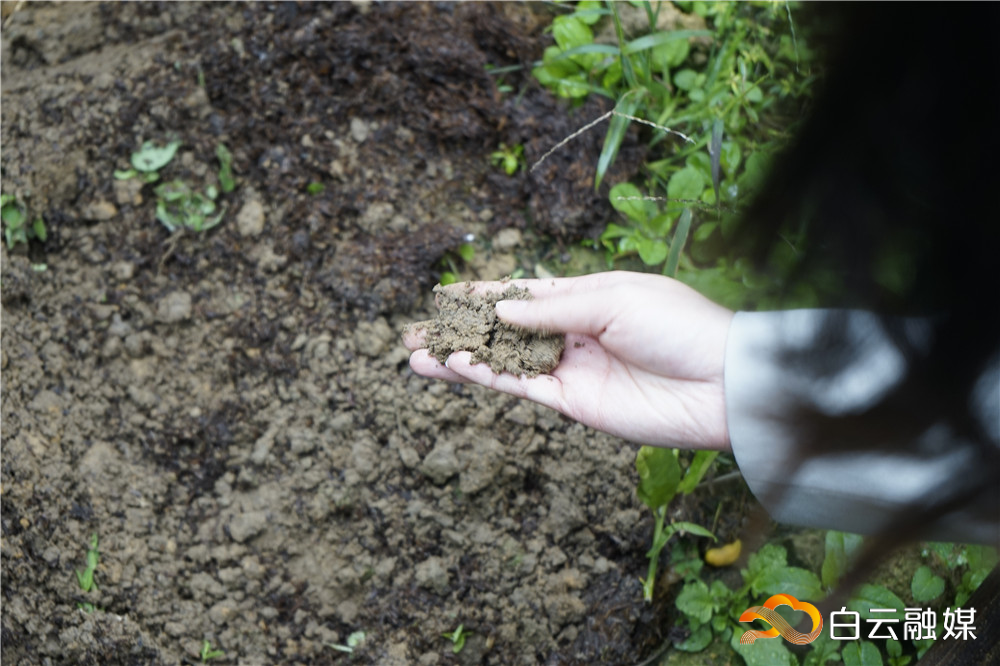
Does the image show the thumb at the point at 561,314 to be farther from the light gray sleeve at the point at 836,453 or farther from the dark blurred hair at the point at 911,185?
the dark blurred hair at the point at 911,185

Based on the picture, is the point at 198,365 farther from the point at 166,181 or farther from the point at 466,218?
the point at 466,218

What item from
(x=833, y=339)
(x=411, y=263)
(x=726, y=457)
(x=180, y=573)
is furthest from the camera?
(x=411, y=263)

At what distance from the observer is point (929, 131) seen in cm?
71

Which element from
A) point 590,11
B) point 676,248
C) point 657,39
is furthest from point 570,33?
point 676,248

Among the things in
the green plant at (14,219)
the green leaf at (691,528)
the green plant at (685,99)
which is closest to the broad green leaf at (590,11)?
the green plant at (685,99)

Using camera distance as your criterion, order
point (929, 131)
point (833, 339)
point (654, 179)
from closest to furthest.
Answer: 1. point (929, 131)
2. point (833, 339)
3. point (654, 179)

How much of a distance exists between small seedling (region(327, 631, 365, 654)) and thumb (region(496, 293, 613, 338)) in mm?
921

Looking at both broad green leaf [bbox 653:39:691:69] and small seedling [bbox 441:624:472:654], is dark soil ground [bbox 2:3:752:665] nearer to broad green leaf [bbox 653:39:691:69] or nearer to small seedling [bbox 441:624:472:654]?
Result: small seedling [bbox 441:624:472:654]

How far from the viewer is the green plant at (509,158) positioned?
2.39 meters

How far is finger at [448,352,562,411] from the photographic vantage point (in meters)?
1.60

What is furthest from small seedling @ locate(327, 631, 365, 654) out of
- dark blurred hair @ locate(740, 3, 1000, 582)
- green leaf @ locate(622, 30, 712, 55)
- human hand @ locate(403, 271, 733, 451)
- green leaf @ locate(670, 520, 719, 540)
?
green leaf @ locate(622, 30, 712, 55)

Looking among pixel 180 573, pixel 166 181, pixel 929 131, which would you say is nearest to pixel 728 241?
pixel 929 131

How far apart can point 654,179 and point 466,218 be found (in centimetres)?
62

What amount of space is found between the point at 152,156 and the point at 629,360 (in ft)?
5.64
